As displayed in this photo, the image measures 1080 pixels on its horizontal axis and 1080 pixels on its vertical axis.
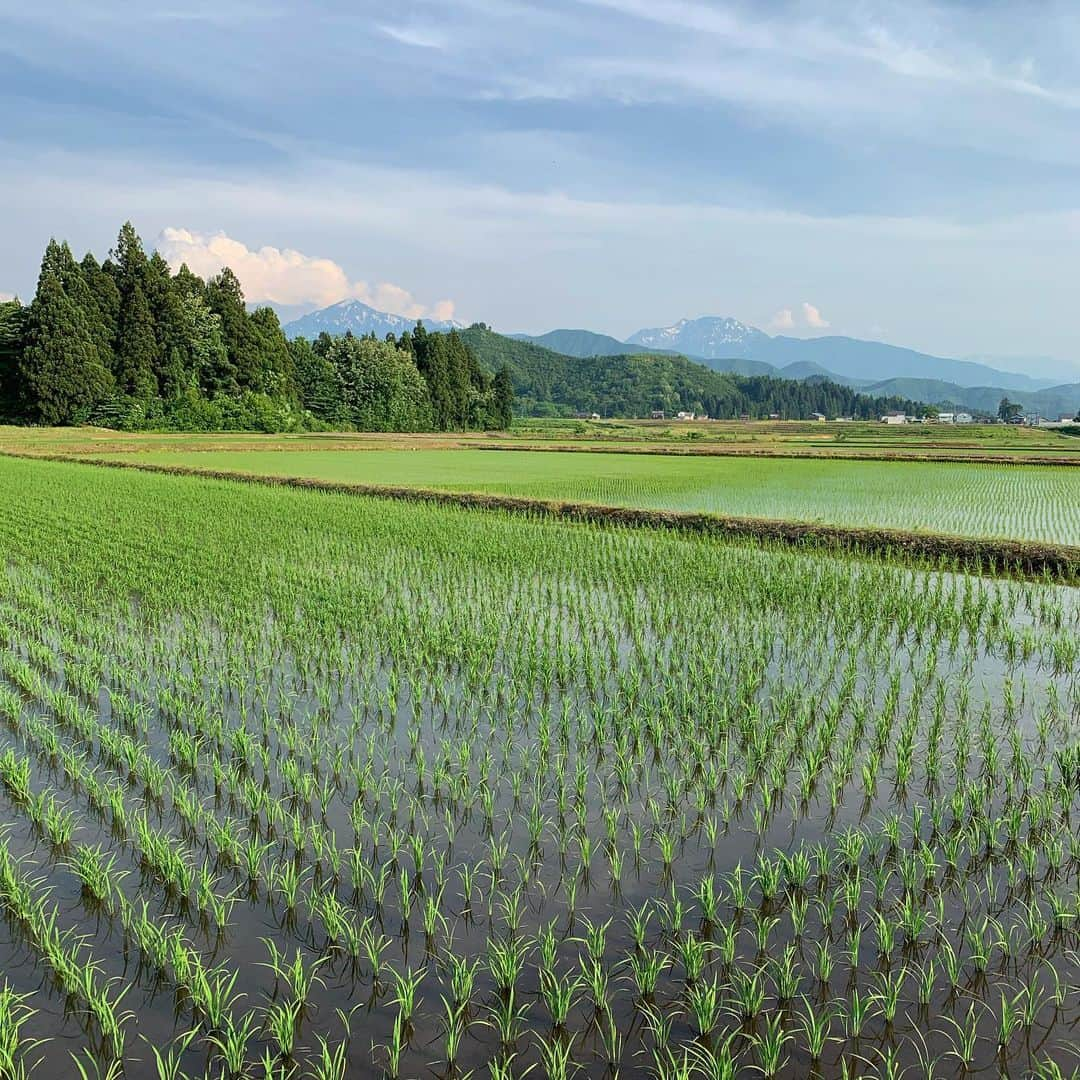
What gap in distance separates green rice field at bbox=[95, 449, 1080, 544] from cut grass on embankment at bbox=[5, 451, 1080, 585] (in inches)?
26.6

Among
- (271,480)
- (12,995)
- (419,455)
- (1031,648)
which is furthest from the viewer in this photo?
(419,455)

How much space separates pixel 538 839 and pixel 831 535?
9.34m

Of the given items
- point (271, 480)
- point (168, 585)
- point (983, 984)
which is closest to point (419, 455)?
point (271, 480)

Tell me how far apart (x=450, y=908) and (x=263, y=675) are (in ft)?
10.7

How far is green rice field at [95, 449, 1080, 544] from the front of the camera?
13633 millimetres

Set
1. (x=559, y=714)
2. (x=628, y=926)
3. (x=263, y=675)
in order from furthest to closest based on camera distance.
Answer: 1. (x=263, y=675)
2. (x=559, y=714)
3. (x=628, y=926)

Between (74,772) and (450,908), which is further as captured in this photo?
(74,772)

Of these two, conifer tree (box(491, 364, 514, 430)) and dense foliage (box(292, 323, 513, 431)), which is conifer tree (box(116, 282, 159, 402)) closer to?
dense foliage (box(292, 323, 513, 431))

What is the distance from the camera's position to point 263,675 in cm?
600

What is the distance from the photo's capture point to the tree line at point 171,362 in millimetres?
39625

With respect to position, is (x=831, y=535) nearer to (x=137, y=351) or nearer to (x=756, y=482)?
(x=756, y=482)

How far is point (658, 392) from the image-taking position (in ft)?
381

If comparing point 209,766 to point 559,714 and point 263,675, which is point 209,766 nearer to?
point 263,675

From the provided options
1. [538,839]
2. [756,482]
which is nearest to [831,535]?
[756,482]
